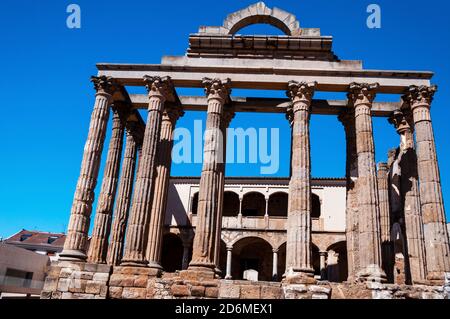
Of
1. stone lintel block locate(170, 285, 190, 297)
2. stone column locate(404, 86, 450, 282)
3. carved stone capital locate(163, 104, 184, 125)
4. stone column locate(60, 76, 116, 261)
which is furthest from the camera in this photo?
carved stone capital locate(163, 104, 184, 125)

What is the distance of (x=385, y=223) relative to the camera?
17.7 metres

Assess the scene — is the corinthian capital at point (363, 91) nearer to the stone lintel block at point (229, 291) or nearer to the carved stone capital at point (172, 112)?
the carved stone capital at point (172, 112)

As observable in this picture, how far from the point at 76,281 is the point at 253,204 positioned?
19.2m

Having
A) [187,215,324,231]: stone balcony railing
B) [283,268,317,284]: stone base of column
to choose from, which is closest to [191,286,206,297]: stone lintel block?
[283,268,317,284]: stone base of column

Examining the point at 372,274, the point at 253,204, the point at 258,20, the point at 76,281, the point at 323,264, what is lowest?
the point at 76,281

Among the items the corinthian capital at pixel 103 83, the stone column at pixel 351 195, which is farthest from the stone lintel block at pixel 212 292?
the corinthian capital at pixel 103 83

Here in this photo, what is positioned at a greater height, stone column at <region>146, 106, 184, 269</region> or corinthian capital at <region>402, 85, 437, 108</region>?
corinthian capital at <region>402, 85, 437, 108</region>

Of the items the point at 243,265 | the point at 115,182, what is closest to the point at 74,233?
the point at 115,182

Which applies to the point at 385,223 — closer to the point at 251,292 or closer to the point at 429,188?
the point at 429,188

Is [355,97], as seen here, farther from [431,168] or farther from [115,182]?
[115,182]

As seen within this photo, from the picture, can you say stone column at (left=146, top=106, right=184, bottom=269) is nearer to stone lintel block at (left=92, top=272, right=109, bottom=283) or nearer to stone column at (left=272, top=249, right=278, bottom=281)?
stone lintel block at (left=92, top=272, right=109, bottom=283)

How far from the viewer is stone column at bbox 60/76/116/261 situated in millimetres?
15406

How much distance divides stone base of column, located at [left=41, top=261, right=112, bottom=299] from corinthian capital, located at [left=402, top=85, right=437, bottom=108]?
1404 centimetres

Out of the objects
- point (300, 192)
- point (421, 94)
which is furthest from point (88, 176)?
point (421, 94)
